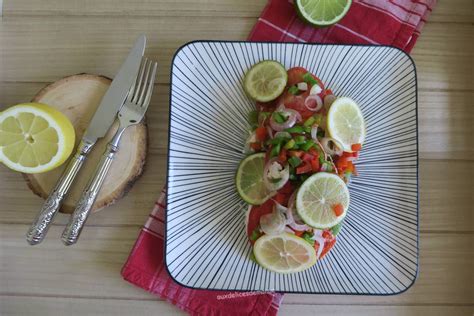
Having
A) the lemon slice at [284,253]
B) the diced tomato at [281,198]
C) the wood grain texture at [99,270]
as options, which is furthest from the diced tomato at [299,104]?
the wood grain texture at [99,270]

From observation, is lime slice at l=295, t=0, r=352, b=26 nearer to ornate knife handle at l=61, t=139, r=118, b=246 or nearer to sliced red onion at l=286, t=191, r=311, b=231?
sliced red onion at l=286, t=191, r=311, b=231

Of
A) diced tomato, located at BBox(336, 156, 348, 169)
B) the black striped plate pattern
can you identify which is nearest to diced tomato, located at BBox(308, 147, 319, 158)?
diced tomato, located at BBox(336, 156, 348, 169)

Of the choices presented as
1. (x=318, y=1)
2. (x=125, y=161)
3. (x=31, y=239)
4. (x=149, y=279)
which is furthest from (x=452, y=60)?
(x=31, y=239)

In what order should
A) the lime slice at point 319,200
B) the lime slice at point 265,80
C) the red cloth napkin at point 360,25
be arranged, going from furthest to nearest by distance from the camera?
the red cloth napkin at point 360,25 → the lime slice at point 265,80 → the lime slice at point 319,200

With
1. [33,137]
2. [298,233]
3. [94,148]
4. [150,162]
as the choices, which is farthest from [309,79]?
[33,137]

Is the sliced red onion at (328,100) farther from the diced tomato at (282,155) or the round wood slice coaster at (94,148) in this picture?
the round wood slice coaster at (94,148)

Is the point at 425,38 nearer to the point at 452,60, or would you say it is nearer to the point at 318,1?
the point at 452,60

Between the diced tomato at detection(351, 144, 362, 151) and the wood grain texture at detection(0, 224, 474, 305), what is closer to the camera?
the diced tomato at detection(351, 144, 362, 151)

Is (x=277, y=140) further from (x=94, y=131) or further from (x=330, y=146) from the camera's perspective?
(x=94, y=131)
